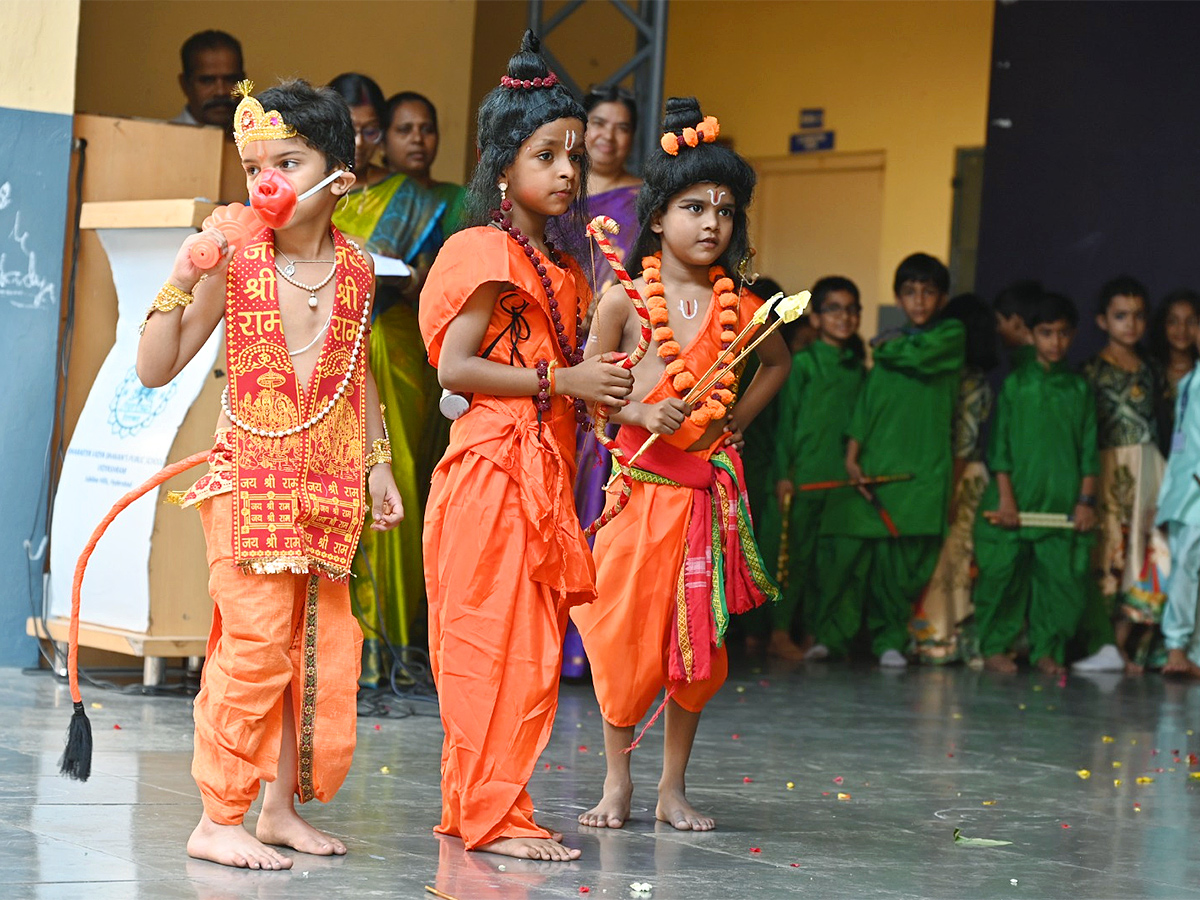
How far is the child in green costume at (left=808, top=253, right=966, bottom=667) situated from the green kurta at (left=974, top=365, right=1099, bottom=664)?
0.29 m

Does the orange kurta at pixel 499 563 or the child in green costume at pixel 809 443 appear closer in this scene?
the orange kurta at pixel 499 563

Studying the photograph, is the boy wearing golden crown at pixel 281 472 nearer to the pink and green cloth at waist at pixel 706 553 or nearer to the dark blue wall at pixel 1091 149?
the pink and green cloth at waist at pixel 706 553

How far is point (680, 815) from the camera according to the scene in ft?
12.6

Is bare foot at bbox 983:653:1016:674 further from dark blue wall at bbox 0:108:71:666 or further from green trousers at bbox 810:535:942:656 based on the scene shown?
dark blue wall at bbox 0:108:71:666

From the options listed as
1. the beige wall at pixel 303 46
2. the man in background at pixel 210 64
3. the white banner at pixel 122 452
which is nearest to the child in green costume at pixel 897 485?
the beige wall at pixel 303 46

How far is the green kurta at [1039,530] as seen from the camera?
8.09m

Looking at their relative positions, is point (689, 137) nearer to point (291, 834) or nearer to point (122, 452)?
point (291, 834)

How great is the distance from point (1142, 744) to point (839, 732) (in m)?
1.04

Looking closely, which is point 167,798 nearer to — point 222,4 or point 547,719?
point 547,719

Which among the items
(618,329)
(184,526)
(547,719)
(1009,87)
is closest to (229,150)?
(184,526)

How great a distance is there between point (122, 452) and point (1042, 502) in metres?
4.49

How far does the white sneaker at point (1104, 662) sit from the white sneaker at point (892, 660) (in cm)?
87

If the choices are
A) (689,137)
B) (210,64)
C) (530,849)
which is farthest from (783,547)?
(530,849)

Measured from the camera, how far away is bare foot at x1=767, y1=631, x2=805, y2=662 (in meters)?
8.08
